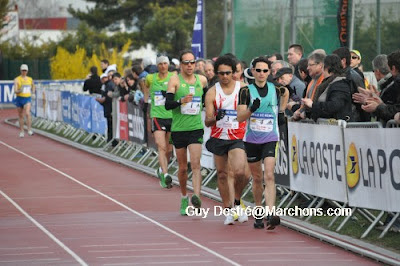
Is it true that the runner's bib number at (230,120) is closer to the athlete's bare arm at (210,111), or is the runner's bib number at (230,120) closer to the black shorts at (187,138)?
the athlete's bare arm at (210,111)

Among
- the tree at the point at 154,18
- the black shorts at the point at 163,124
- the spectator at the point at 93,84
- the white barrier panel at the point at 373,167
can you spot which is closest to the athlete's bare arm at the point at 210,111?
the white barrier panel at the point at 373,167

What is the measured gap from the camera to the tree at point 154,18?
68.8 m

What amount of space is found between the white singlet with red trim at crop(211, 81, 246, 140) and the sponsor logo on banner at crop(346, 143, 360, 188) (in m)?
1.51

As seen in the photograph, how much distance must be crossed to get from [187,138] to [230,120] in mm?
1388

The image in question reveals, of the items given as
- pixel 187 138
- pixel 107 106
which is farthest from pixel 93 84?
pixel 187 138

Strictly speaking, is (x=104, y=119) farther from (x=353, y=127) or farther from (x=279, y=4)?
(x=353, y=127)

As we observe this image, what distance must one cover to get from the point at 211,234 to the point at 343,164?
66.4 inches

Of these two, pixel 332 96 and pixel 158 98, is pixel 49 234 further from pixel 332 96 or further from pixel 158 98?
pixel 158 98

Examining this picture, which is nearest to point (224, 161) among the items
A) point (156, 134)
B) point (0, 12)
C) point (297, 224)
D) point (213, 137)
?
point (213, 137)

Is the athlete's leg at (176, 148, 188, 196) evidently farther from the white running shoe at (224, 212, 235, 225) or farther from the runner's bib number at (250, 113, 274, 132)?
the runner's bib number at (250, 113, 274, 132)

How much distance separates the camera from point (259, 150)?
13680 millimetres

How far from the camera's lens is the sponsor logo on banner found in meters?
12.7

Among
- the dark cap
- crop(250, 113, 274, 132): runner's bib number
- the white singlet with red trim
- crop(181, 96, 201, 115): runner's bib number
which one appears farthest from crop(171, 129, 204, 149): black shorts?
crop(250, 113, 274, 132): runner's bib number

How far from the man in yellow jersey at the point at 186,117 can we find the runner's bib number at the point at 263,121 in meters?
1.49
